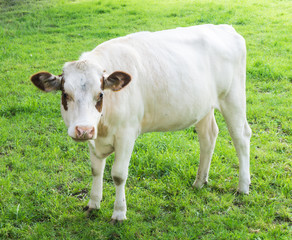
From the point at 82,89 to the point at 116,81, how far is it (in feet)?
1.10

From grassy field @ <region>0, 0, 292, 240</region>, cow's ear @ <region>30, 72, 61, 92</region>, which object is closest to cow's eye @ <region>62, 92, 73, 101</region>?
cow's ear @ <region>30, 72, 61, 92</region>

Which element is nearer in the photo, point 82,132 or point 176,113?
point 82,132

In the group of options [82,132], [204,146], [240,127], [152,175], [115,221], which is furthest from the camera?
[152,175]

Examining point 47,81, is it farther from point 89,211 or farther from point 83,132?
point 89,211

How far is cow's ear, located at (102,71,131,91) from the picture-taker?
3.59 meters

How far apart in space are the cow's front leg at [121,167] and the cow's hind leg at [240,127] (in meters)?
1.30

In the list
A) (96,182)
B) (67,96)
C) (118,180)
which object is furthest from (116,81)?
(96,182)

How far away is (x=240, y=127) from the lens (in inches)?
190

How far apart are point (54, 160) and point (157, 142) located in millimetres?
1478

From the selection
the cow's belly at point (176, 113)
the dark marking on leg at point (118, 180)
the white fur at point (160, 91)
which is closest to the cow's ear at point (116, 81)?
the white fur at point (160, 91)

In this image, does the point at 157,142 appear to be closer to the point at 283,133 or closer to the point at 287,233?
the point at 283,133

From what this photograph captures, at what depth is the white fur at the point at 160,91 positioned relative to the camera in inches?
141

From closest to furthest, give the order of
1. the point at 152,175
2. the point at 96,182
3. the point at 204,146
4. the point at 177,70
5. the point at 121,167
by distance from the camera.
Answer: the point at 121,167 < the point at 177,70 < the point at 96,182 < the point at 204,146 < the point at 152,175

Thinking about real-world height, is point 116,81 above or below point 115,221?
above
